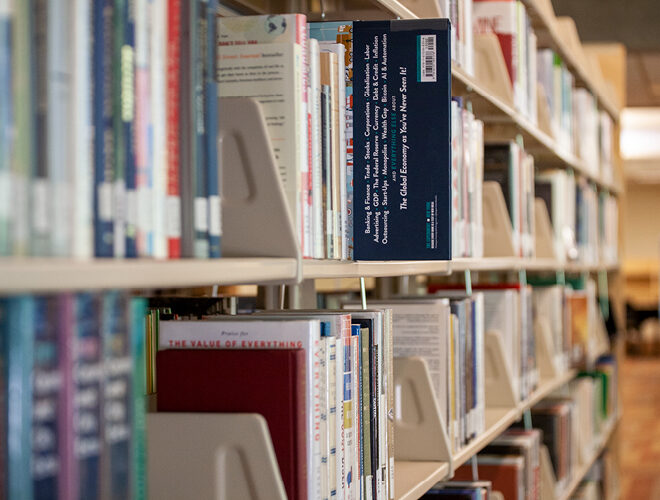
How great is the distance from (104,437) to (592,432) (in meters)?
3.55

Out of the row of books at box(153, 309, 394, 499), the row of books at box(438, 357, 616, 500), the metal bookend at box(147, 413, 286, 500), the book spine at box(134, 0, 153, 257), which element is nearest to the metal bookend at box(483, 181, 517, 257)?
the row of books at box(438, 357, 616, 500)

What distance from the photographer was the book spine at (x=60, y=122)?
0.75 metres

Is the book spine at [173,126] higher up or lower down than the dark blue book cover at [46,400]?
higher up

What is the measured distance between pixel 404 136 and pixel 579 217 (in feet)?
7.99

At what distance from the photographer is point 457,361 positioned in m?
2.04

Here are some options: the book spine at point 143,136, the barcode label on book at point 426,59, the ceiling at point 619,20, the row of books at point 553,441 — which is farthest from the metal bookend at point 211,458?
the ceiling at point 619,20

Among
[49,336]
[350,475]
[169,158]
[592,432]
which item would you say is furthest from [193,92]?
[592,432]

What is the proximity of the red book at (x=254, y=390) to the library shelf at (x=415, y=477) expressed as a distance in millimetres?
425

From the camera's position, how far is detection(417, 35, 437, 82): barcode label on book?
1.61 metres

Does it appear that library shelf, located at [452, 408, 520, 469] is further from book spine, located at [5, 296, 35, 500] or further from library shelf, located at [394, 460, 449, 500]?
book spine, located at [5, 296, 35, 500]

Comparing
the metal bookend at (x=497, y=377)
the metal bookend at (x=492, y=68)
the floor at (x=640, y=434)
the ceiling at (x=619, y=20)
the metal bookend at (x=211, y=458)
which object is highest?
the ceiling at (x=619, y=20)

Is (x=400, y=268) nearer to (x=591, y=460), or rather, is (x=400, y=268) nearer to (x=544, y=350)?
(x=544, y=350)

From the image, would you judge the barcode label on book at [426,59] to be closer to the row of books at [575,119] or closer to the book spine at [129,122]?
the book spine at [129,122]

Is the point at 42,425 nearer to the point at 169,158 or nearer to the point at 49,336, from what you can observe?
the point at 49,336
